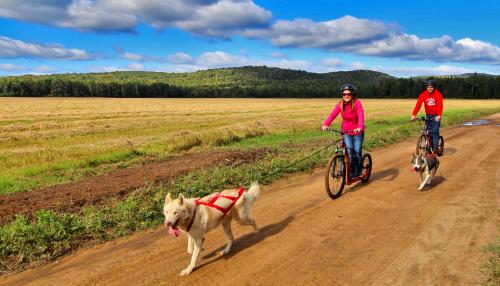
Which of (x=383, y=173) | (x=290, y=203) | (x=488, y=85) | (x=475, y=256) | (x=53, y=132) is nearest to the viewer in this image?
(x=475, y=256)

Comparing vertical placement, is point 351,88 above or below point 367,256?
above

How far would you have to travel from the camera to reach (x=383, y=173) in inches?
468

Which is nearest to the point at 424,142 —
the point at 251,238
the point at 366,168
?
the point at 366,168

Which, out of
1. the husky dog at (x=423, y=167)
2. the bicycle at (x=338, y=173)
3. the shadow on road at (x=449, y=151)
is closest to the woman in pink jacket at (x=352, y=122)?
the bicycle at (x=338, y=173)

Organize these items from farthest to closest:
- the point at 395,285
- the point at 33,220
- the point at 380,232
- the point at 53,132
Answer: the point at 53,132 < the point at 33,220 < the point at 380,232 < the point at 395,285

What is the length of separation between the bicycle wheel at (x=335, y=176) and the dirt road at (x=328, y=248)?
0.82 ft

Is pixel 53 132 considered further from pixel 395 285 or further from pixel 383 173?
pixel 395 285

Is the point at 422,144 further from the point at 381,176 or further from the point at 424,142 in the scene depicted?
the point at 381,176

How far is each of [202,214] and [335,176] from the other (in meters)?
4.39

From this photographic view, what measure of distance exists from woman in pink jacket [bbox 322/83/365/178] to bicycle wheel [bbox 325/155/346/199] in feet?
1.40

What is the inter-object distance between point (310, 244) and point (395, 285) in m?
1.62

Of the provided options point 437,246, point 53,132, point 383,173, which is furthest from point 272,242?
point 53,132

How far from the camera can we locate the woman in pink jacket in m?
9.23

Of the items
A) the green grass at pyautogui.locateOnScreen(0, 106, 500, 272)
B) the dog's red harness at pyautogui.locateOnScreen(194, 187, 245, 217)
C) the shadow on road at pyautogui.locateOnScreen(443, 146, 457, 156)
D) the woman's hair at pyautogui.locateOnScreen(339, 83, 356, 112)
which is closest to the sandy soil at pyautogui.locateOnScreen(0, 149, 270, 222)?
the green grass at pyautogui.locateOnScreen(0, 106, 500, 272)
